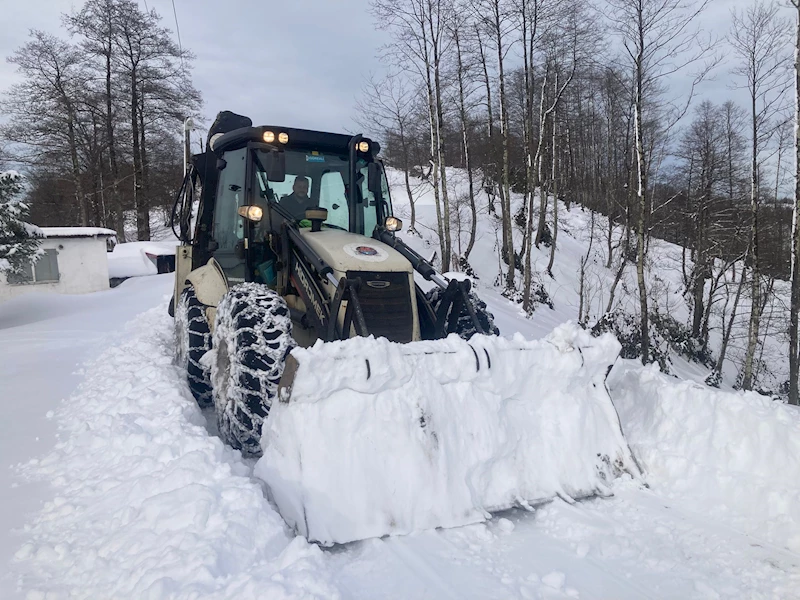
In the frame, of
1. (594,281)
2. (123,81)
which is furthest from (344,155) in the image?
(123,81)

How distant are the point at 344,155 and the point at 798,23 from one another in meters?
12.8

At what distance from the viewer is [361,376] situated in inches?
122

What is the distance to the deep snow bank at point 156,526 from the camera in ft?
7.32

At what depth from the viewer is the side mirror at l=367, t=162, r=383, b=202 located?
500 centimetres

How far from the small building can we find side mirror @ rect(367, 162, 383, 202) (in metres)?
15.5

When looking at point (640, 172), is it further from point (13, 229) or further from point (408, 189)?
point (13, 229)

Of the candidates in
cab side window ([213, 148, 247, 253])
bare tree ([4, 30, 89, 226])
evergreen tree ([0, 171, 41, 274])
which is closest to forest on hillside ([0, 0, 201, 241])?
bare tree ([4, 30, 89, 226])

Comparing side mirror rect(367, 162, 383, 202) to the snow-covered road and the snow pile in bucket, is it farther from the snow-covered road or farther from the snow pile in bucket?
the snow pile in bucket

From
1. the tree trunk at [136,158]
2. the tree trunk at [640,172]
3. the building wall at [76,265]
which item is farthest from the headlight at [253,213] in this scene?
the tree trunk at [136,158]

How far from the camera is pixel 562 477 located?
3340 millimetres

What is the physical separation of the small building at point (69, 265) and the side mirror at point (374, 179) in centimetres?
1548

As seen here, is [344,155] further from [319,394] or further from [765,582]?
[765,582]

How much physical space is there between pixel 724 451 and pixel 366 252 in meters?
2.63

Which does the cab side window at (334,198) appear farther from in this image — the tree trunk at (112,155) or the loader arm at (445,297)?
the tree trunk at (112,155)
